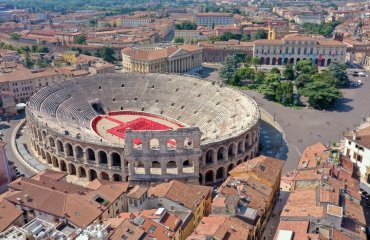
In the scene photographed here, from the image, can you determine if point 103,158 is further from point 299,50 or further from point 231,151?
point 299,50

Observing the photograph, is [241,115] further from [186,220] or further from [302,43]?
[302,43]

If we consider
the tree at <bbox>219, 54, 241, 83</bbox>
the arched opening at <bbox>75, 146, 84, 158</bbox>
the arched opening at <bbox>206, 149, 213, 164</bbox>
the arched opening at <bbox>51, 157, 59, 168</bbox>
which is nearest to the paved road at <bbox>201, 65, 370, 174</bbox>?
the tree at <bbox>219, 54, 241, 83</bbox>

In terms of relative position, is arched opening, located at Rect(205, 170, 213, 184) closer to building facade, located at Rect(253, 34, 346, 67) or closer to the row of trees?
the row of trees

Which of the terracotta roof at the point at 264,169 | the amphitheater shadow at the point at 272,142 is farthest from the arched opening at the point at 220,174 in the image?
the amphitheater shadow at the point at 272,142

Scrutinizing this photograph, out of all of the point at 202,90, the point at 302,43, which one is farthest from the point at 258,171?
the point at 302,43

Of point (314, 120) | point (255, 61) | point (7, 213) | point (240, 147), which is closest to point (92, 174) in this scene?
point (7, 213)

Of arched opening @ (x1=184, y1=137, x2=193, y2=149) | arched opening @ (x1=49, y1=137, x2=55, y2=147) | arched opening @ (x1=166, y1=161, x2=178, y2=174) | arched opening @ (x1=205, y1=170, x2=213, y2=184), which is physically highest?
arched opening @ (x1=184, y1=137, x2=193, y2=149)
